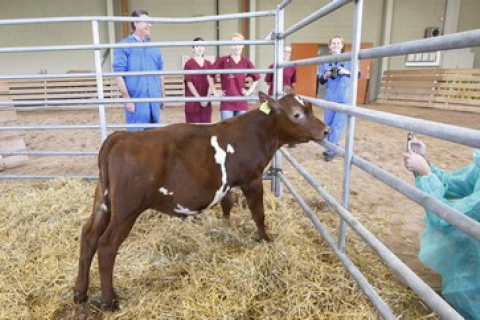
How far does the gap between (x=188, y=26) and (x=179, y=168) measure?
1386 cm

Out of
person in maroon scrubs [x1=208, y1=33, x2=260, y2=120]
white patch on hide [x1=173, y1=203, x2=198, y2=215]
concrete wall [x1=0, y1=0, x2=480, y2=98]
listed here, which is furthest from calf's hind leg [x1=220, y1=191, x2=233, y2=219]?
concrete wall [x1=0, y1=0, x2=480, y2=98]

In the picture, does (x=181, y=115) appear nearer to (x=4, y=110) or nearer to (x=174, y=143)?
(x=4, y=110)

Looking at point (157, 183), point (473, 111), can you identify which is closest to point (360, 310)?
point (157, 183)

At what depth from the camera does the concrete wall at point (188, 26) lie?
14984 millimetres

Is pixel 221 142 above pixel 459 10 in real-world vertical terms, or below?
below

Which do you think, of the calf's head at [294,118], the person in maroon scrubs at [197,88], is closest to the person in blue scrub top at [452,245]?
the calf's head at [294,118]

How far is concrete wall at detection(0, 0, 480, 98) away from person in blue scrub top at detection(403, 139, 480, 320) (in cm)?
1403

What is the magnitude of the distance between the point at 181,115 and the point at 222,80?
20.9 ft

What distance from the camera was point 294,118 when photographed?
2.79 meters

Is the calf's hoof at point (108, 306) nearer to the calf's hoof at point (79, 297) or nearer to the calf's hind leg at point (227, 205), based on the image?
the calf's hoof at point (79, 297)

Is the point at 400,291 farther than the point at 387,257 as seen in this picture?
Yes

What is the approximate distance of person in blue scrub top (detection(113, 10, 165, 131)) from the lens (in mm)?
4129

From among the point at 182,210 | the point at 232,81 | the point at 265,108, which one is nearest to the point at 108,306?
the point at 182,210

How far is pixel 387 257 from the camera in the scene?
5.77 ft
